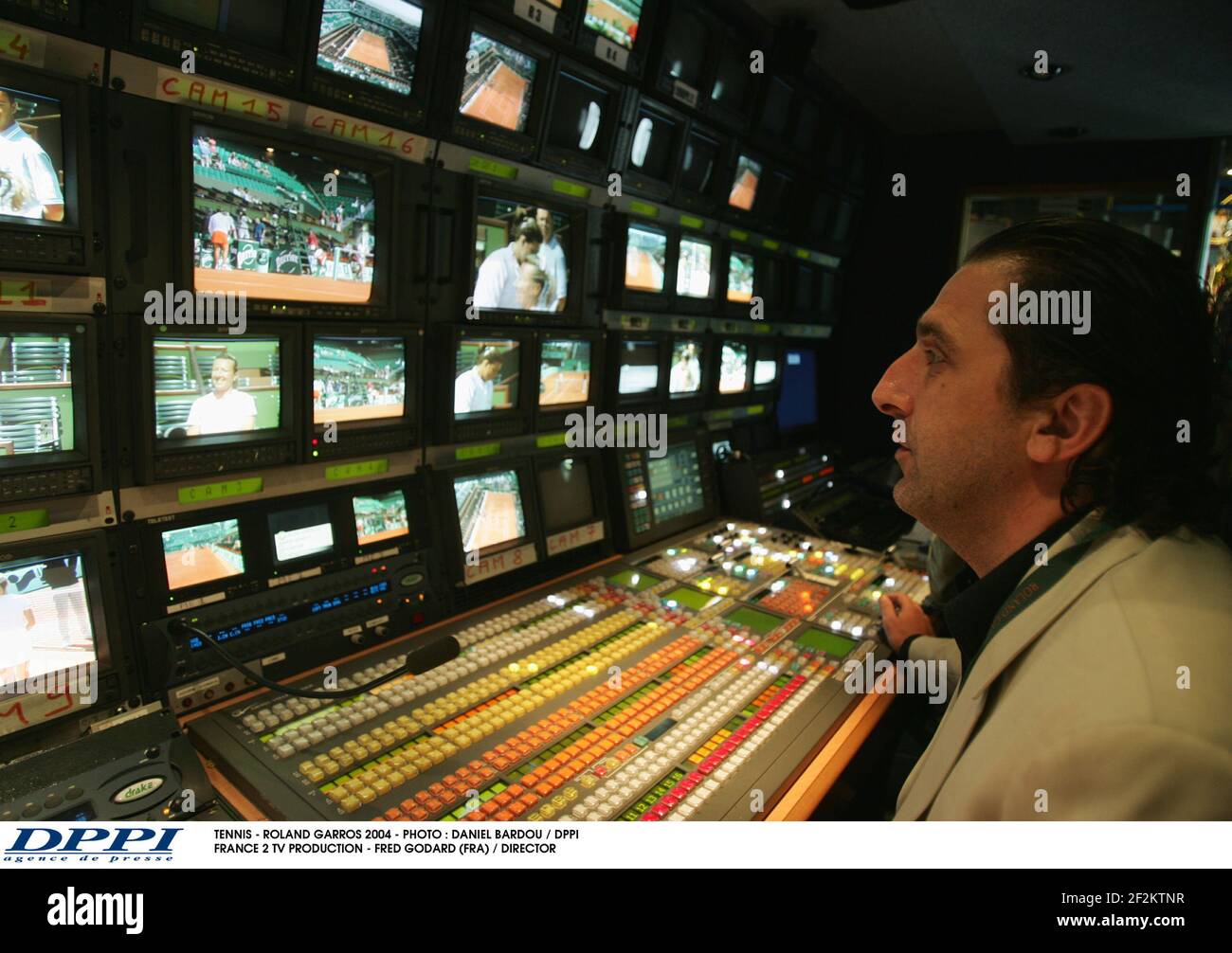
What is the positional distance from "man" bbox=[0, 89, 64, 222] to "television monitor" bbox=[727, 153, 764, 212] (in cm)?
268

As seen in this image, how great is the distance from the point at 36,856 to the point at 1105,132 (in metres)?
4.62

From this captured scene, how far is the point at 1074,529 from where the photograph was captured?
1.12m

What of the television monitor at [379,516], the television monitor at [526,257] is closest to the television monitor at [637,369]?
the television monitor at [526,257]

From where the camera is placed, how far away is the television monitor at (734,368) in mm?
3545

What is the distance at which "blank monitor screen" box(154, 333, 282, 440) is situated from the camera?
1528 millimetres

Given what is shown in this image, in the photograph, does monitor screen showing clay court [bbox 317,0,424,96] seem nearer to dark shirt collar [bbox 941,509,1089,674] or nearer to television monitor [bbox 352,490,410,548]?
television monitor [bbox 352,490,410,548]

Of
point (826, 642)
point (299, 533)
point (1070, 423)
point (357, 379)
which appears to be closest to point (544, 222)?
point (357, 379)

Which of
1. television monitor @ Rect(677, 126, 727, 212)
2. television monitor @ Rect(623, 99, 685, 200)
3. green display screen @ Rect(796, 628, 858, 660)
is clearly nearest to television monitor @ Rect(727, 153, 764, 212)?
television monitor @ Rect(677, 126, 727, 212)

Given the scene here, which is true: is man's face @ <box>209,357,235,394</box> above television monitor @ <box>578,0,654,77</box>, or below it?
below

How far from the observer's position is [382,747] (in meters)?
1.49

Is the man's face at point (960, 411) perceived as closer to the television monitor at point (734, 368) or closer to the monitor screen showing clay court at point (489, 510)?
→ the monitor screen showing clay court at point (489, 510)

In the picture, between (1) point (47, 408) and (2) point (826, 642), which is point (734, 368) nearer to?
(2) point (826, 642)
